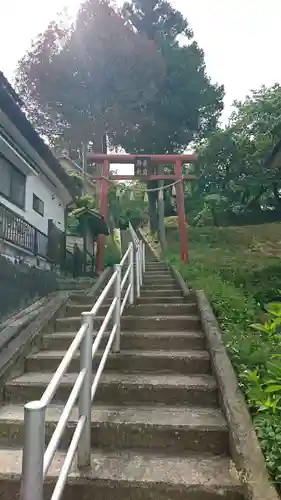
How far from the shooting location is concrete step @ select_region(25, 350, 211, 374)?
12.8 ft

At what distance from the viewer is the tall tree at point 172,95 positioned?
2086 centimetres

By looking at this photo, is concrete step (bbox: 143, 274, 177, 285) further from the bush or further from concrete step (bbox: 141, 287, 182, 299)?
the bush

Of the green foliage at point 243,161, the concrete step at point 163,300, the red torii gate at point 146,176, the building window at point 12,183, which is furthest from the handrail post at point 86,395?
the green foliage at point 243,161

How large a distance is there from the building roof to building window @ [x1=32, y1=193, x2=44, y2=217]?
81 centimetres

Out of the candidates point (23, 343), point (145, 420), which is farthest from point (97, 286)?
point (145, 420)

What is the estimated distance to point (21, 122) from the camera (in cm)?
709

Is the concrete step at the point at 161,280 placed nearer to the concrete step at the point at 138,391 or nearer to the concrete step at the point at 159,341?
the concrete step at the point at 159,341

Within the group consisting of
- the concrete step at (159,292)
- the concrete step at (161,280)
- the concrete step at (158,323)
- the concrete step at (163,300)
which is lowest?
the concrete step at (158,323)

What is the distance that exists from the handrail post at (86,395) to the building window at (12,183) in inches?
237

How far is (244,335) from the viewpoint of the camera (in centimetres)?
410

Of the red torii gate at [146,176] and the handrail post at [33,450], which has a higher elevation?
the red torii gate at [146,176]

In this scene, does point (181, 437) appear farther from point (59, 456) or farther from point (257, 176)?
point (257, 176)

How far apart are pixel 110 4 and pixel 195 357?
22284 mm

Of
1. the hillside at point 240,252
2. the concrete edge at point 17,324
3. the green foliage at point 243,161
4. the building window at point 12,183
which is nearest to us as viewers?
the concrete edge at point 17,324
